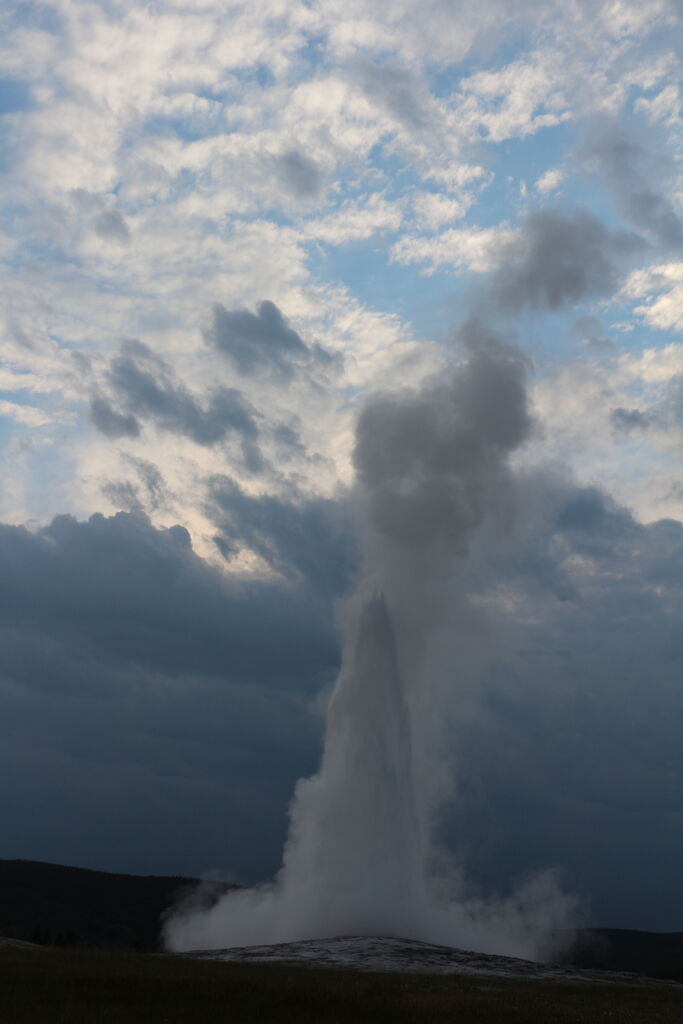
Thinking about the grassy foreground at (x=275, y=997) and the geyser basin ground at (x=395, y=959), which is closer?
the grassy foreground at (x=275, y=997)

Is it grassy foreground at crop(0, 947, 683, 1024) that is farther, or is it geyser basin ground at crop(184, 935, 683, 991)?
geyser basin ground at crop(184, 935, 683, 991)

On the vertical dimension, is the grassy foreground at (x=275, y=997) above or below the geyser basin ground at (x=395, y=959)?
below

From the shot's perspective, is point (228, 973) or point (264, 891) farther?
point (264, 891)

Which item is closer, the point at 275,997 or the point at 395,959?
the point at 275,997

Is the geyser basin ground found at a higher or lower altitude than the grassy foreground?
higher

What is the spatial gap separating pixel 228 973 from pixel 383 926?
3352cm

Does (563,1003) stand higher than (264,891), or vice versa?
(264,891)

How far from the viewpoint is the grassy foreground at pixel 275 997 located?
2923 cm

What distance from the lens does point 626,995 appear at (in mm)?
43906

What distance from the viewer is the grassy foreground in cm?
2923

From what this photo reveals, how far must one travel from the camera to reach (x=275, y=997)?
33344 millimetres

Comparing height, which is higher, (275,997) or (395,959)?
(395,959)

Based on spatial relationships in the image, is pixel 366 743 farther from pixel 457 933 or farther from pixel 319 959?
pixel 319 959

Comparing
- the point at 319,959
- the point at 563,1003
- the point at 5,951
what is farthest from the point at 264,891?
the point at 563,1003
